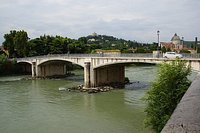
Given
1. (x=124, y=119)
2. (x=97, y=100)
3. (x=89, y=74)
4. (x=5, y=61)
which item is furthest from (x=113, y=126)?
(x=5, y=61)

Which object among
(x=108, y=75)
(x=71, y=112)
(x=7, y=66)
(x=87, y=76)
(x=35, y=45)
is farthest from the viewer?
(x=35, y=45)

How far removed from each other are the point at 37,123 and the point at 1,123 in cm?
283

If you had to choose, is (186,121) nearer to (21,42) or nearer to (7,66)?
(7,66)

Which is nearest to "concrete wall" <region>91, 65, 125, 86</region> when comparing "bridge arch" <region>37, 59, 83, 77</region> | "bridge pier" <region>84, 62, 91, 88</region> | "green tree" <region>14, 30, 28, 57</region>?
"bridge pier" <region>84, 62, 91, 88</region>

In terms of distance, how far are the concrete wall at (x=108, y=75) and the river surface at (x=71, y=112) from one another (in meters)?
4.50

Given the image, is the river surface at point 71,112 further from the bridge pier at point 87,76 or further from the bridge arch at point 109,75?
the bridge pier at point 87,76

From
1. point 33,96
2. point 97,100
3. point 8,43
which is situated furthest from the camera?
point 8,43

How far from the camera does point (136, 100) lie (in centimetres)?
3052

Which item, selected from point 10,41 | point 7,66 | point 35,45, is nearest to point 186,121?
point 7,66

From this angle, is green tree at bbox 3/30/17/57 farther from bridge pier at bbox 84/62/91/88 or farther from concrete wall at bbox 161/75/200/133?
concrete wall at bbox 161/75/200/133

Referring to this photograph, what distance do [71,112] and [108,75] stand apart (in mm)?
17969

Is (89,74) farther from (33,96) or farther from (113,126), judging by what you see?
(113,126)

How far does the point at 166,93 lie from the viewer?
16266 millimetres

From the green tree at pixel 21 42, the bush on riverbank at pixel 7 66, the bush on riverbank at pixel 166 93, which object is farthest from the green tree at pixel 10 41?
the bush on riverbank at pixel 166 93
